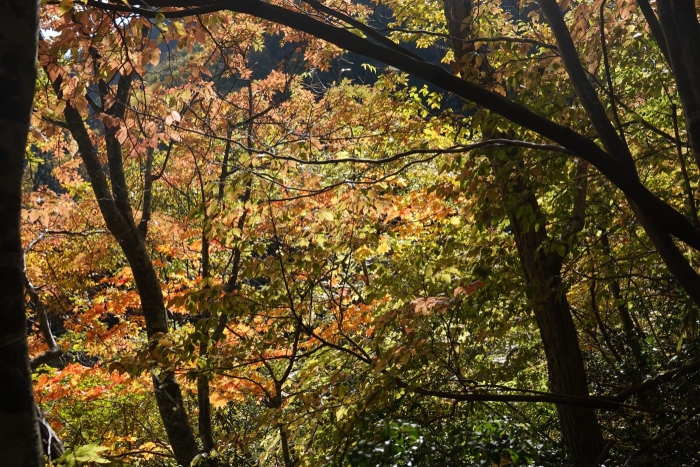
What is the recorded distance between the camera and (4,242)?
1.17 meters

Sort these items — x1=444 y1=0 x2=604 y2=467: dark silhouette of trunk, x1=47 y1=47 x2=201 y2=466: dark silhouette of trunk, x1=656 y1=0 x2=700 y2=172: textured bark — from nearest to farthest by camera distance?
x1=656 y1=0 x2=700 y2=172: textured bark → x1=444 y1=0 x2=604 y2=467: dark silhouette of trunk → x1=47 y1=47 x2=201 y2=466: dark silhouette of trunk

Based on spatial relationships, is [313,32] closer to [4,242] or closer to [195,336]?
[4,242]

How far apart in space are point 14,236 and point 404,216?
20.1 ft

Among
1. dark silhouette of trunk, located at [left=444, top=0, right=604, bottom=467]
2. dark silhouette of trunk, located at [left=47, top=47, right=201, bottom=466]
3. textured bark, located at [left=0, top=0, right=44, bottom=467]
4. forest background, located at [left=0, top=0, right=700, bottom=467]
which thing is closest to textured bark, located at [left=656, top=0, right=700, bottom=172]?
forest background, located at [left=0, top=0, right=700, bottom=467]

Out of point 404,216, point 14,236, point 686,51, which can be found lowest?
point 14,236

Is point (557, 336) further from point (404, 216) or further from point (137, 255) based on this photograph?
point (137, 255)

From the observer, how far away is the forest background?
209 cm

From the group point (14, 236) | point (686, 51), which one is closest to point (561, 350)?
point (686, 51)

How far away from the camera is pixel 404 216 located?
7.14 m

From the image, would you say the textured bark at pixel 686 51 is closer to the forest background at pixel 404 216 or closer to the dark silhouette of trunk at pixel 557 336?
the forest background at pixel 404 216

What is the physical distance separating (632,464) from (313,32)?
12.7ft

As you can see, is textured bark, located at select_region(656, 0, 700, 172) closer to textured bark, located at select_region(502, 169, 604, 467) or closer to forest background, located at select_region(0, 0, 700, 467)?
forest background, located at select_region(0, 0, 700, 467)

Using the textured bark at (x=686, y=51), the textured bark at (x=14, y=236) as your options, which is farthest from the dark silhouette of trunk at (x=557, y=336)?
the textured bark at (x=14, y=236)

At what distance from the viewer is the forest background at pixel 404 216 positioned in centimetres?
209
